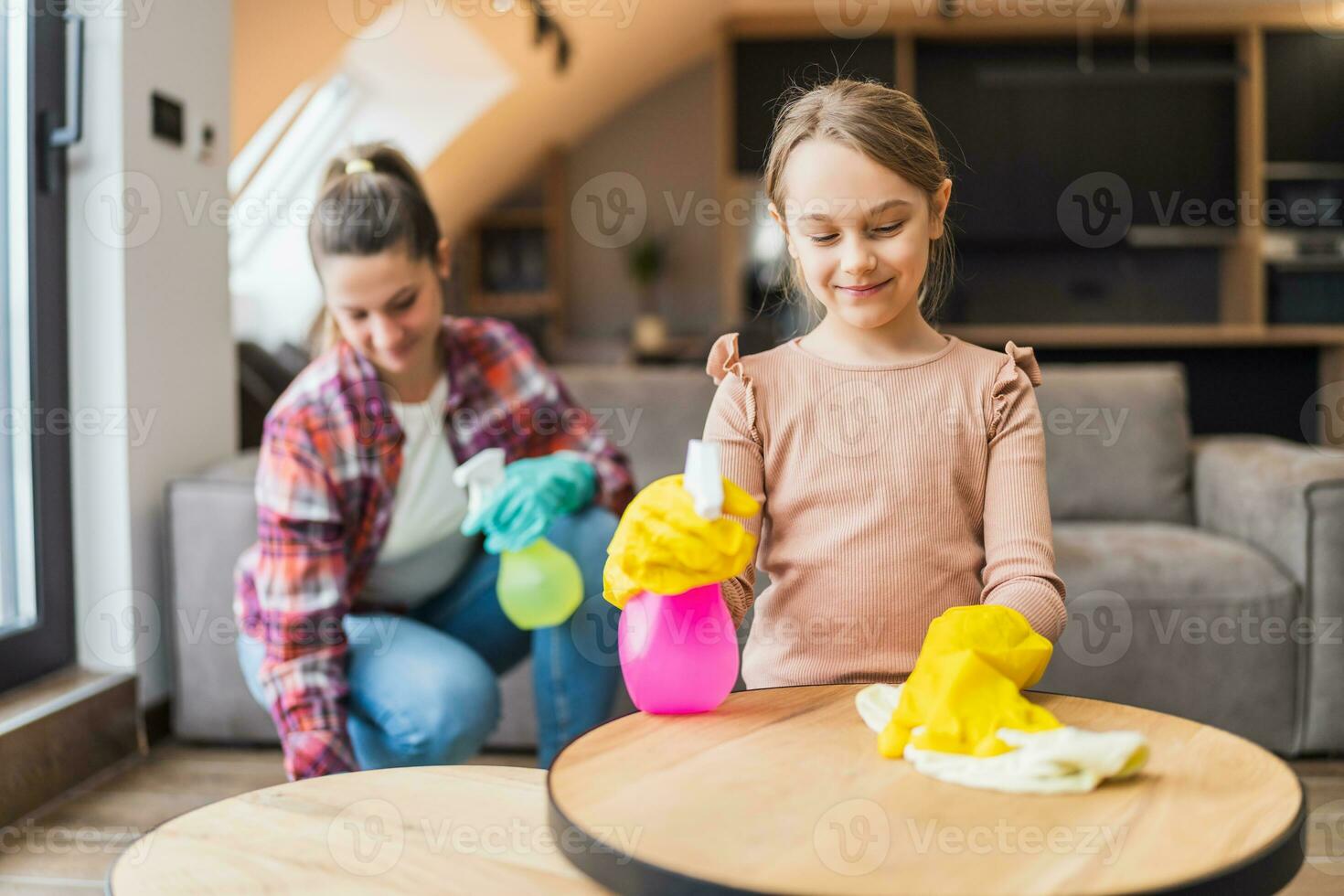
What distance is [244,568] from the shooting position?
162 cm

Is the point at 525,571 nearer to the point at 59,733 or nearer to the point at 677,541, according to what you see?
the point at 677,541

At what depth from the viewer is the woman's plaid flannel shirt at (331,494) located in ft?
4.63

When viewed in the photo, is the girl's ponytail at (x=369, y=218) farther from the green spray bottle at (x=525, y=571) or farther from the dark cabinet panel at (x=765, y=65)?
the dark cabinet panel at (x=765, y=65)

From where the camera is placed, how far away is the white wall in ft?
6.82

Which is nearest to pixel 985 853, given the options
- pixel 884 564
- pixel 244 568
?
pixel 884 564

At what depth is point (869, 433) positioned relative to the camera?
3.82ft

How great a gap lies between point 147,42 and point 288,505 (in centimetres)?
115

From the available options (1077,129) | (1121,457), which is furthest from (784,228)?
(1077,129)

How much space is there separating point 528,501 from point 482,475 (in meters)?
0.07

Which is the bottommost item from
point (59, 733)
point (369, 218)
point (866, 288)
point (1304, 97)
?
point (59, 733)

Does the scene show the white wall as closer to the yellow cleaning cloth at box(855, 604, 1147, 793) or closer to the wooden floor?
the wooden floor

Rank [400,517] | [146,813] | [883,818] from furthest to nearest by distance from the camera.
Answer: [146,813] < [400,517] < [883,818]

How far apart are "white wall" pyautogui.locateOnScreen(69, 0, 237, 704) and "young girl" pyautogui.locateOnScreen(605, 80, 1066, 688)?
1371mm

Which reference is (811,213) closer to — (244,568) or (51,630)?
(244,568)
